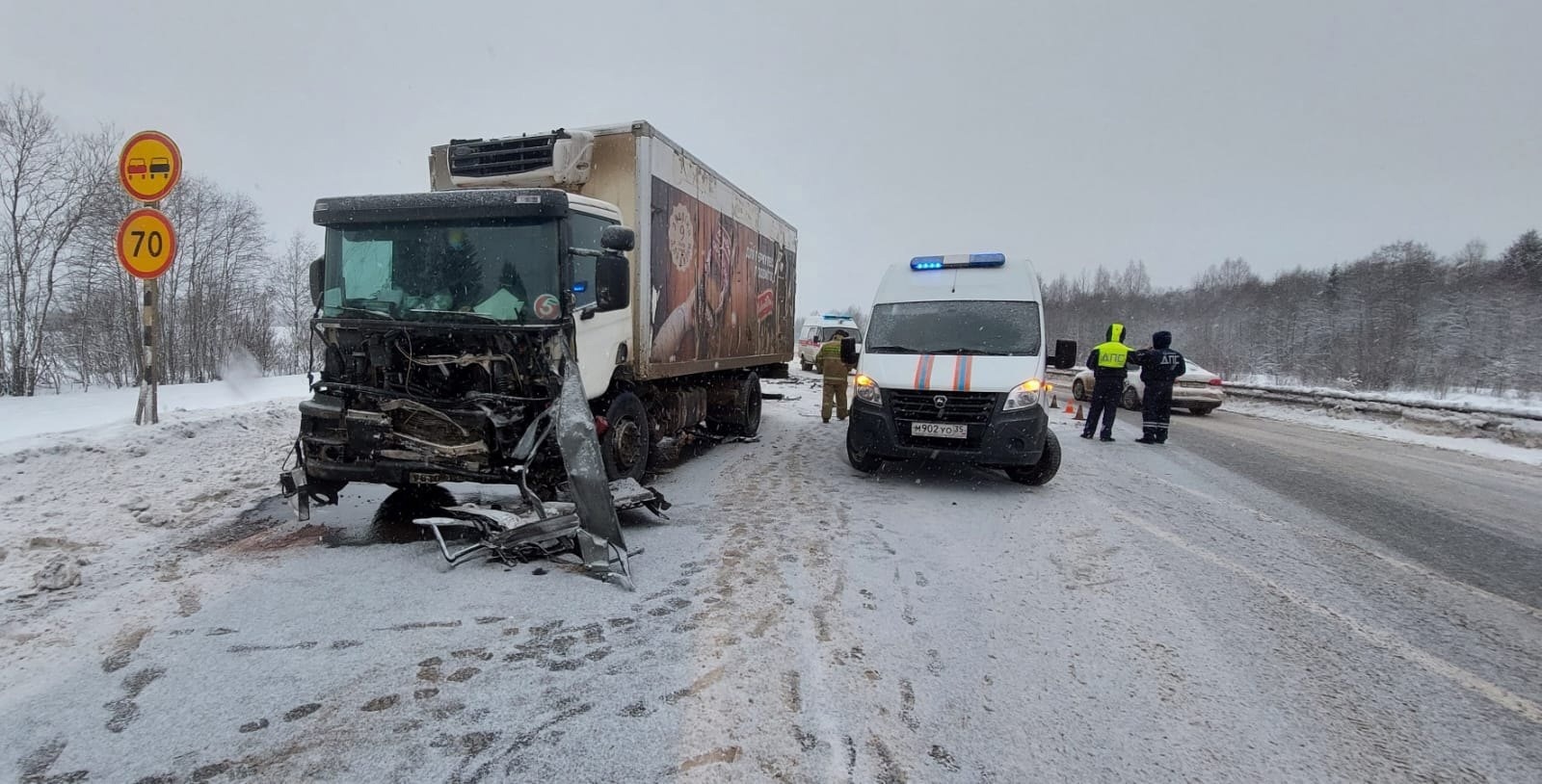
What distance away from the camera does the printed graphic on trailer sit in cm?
645

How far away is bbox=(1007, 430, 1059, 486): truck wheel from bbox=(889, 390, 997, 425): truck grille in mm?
822

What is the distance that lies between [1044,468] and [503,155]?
596 cm

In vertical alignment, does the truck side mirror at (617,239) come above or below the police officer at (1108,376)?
above

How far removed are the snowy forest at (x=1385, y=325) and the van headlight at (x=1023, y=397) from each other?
76.5 ft

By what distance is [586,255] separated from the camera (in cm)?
495

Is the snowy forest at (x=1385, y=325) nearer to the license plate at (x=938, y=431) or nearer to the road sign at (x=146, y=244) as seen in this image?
the license plate at (x=938, y=431)

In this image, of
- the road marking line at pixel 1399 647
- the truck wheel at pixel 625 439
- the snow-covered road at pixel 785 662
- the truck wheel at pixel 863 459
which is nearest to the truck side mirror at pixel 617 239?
the truck wheel at pixel 625 439

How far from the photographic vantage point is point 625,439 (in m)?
5.78

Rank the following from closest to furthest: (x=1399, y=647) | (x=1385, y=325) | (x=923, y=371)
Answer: (x=1399, y=647)
(x=923, y=371)
(x=1385, y=325)

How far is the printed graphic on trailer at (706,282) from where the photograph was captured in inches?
254

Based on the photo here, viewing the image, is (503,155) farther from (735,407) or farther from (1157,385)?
(1157,385)

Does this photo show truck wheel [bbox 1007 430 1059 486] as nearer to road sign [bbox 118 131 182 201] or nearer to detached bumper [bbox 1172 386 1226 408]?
road sign [bbox 118 131 182 201]

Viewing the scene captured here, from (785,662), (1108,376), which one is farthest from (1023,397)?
(1108,376)

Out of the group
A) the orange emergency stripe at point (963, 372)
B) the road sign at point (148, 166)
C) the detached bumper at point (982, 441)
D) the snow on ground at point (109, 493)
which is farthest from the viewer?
the road sign at point (148, 166)
